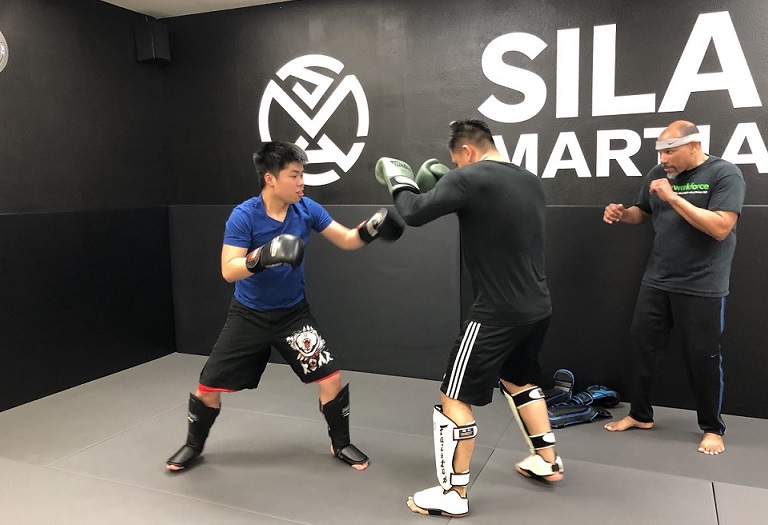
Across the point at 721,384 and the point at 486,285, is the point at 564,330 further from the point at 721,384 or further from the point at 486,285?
the point at 486,285

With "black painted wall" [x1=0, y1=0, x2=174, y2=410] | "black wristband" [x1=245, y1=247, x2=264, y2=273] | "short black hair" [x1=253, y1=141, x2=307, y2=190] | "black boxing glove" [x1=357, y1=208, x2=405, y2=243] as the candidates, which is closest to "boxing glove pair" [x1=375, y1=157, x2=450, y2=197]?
"black boxing glove" [x1=357, y1=208, x2=405, y2=243]

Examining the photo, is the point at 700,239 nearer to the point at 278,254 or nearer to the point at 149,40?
the point at 278,254

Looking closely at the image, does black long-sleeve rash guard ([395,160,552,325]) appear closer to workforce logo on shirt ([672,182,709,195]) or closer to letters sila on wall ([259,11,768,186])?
workforce logo on shirt ([672,182,709,195])

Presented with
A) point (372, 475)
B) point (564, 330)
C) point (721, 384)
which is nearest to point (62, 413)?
point (372, 475)

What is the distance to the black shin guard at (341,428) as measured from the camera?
2.54 metres

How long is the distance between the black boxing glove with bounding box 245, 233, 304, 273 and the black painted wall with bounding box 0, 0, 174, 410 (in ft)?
6.27

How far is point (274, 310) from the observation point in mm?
2480

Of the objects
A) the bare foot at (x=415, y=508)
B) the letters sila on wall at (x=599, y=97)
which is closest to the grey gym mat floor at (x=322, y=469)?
the bare foot at (x=415, y=508)

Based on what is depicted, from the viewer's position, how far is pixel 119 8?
13.0ft

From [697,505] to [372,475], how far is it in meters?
1.21

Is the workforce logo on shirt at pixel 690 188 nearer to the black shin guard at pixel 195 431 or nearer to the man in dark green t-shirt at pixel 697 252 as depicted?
the man in dark green t-shirt at pixel 697 252

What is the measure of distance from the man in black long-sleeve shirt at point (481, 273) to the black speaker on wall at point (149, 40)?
2.67 meters

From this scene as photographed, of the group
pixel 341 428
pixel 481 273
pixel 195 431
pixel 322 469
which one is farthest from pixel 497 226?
pixel 195 431

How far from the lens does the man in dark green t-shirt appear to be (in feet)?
8.39
